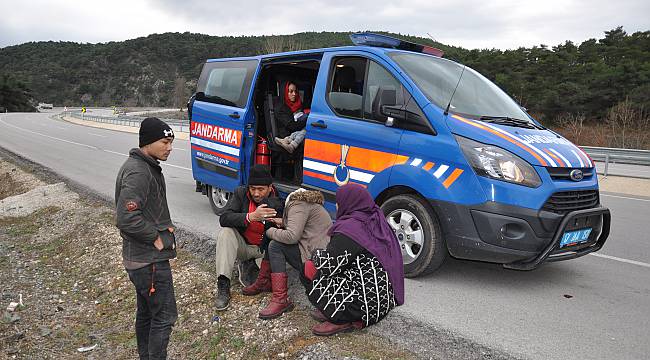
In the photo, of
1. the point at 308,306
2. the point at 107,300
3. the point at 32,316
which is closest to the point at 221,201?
the point at 107,300

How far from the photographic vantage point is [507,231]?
3.82 metres

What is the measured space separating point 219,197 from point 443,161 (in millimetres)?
4063

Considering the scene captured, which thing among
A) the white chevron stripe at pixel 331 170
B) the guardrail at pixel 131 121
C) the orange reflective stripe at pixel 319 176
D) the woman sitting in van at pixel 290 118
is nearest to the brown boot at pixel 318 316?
the white chevron stripe at pixel 331 170

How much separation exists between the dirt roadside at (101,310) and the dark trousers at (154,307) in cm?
65

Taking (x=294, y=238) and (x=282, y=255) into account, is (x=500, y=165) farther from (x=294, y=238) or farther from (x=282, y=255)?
(x=282, y=255)

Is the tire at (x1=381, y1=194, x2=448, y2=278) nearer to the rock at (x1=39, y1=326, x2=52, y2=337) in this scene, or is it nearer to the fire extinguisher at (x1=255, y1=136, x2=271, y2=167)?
the fire extinguisher at (x1=255, y1=136, x2=271, y2=167)

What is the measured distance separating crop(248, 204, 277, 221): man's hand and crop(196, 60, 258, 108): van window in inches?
104

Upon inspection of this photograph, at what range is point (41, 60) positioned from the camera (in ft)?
353

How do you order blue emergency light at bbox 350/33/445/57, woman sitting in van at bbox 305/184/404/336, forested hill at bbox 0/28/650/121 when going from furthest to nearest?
1. forested hill at bbox 0/28/650/121
2. blue emergency light at bbox 350/33/445/57
3. woman sitting in van at bbox 305/184/404/336

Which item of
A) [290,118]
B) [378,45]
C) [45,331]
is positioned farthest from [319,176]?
[45,331]

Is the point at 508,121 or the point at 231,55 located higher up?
the point at 231,55

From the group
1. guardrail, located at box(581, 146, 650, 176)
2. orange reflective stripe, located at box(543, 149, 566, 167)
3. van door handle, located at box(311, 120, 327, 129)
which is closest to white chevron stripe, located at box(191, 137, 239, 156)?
van door handle, located at box(311, 120, 327, 129)

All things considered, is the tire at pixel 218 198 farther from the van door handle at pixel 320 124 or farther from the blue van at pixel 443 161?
the van door handle at pixel 320 124

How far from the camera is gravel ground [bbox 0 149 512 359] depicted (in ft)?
11.0
